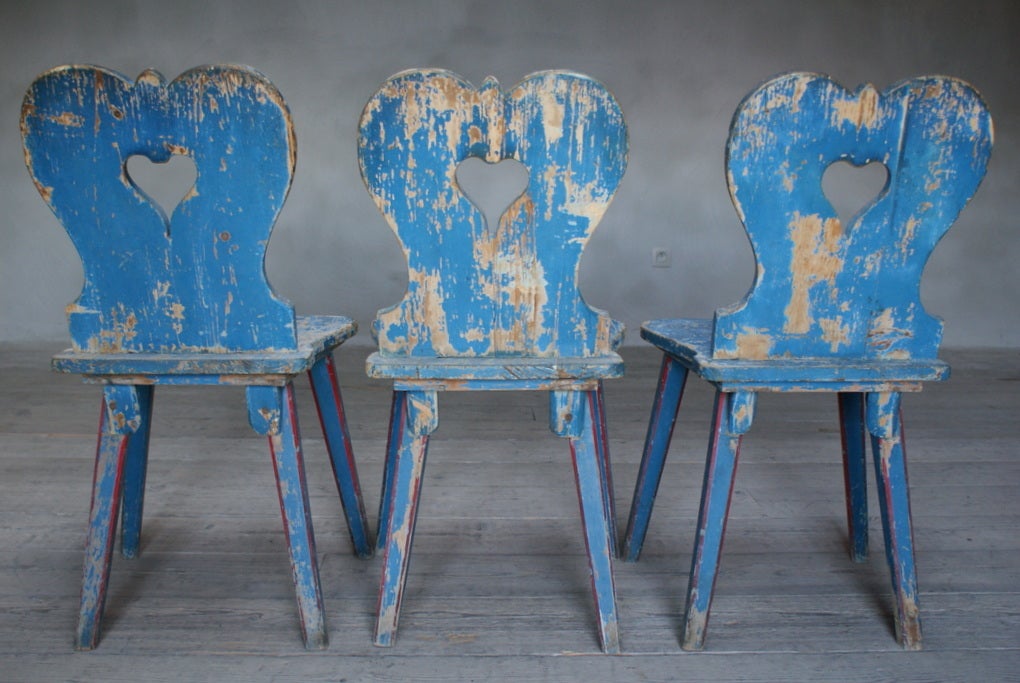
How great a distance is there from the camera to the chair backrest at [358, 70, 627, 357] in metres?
0.88

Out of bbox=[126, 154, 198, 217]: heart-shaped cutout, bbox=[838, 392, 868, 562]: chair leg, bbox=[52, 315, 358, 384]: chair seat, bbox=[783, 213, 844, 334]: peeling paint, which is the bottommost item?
bbox=[838, 392, 868, 562]: chair leg

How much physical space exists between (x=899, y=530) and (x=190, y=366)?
116 centimetres

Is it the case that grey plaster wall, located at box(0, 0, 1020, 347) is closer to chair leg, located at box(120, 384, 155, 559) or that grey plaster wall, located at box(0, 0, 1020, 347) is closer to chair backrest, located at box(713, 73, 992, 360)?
chair leg, located at box(120, 384, 155, 559)

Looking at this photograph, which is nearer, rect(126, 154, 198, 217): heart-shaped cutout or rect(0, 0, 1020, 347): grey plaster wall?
rect(0, 0, 1020, 347): grey plaster wall

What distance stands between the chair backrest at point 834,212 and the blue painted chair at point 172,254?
0.65 metres

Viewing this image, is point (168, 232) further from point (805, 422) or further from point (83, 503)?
point (805, 422)

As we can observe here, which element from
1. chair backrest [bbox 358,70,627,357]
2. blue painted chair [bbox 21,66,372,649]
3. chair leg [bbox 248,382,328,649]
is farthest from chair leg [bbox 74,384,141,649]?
chair backrest [bbox 358,70,627,357]

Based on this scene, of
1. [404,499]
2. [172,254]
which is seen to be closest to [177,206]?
[172,254]

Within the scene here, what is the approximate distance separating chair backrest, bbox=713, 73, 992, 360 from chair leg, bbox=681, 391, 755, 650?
0.30 feet

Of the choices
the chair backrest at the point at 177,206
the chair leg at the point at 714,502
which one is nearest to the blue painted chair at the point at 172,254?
the chair backrest at the point at 177,206

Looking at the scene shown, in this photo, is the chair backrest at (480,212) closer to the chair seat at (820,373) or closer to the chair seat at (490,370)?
the chair seat at (490,370)

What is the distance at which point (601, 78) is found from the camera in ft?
12.1

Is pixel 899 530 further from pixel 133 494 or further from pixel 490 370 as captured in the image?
pixel 133 494

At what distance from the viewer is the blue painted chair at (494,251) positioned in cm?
88
